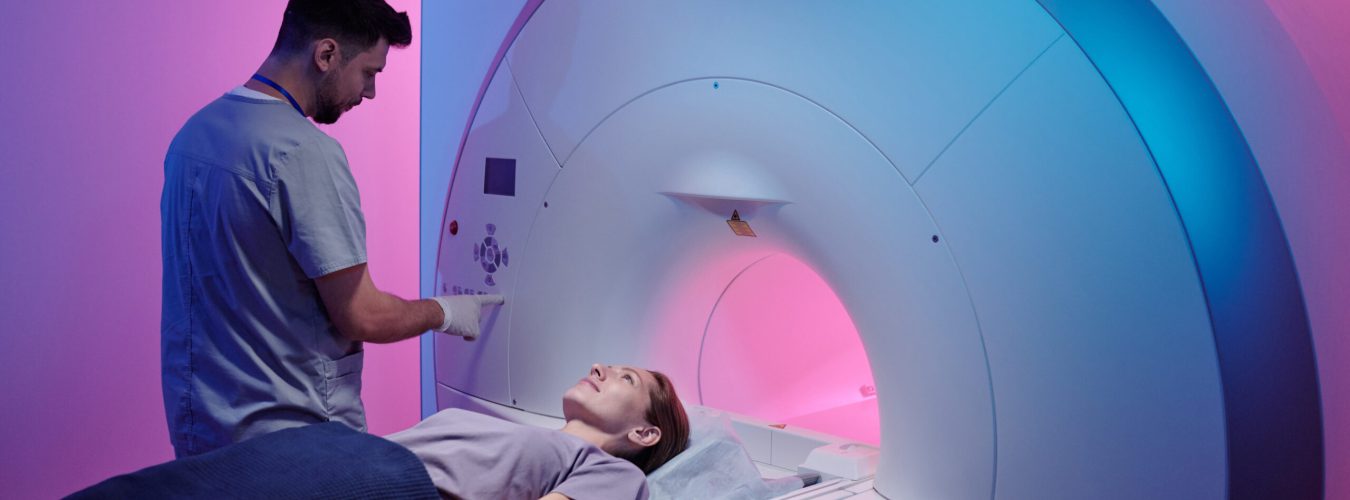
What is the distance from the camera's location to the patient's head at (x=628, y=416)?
188 centimetres

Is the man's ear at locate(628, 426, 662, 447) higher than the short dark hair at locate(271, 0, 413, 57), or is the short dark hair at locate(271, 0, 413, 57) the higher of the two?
the short dark hair at locate(271, 0, 413, 57)

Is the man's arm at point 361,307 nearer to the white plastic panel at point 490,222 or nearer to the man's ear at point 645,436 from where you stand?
the man's ear at point 645,436

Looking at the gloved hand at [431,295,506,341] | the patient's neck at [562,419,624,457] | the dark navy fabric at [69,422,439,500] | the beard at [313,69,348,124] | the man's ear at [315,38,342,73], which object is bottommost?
the patient's neck at [562,419,624,457]

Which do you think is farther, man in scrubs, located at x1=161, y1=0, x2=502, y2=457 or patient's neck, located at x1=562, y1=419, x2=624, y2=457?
patient's neck, located at x1=562, y1=419, x2=624, y2=457

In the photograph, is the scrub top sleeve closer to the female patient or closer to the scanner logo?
the female patient

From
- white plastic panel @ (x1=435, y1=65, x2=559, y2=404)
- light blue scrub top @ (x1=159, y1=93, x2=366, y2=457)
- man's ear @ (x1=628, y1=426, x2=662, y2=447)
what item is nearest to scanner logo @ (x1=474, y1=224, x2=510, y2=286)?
white plastic panel @ (x1=435, y1=65, x2=559, y2=404)

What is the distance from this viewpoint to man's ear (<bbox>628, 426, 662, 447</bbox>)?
1.88 metres

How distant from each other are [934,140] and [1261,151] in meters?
0.38

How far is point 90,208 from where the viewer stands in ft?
8.37

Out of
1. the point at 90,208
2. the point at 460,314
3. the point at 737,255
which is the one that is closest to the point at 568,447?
the point at 460,314

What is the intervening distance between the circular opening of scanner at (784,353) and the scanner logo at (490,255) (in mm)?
446

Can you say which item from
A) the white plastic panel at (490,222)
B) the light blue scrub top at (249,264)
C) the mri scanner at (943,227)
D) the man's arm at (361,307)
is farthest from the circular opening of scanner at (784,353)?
the light blue scrub top at (249,264)

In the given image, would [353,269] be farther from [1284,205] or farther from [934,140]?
[1284,205]

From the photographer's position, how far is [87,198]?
254 cm
